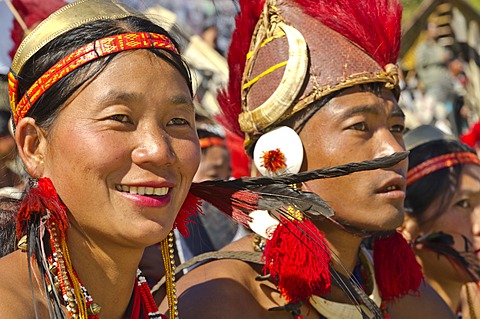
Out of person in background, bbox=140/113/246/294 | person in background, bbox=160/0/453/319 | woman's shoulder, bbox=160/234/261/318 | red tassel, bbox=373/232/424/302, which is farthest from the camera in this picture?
person in background, bbox=140/113/246/294

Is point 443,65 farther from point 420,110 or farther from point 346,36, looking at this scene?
point 346,36

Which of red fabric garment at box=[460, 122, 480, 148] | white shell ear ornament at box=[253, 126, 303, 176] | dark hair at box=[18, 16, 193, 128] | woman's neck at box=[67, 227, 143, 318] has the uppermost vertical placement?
dark hair at box=[18, 16, 193, 128]

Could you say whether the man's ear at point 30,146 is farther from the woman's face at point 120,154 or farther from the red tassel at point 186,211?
the red tassel at point 186,211

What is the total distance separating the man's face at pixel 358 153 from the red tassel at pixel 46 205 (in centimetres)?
125

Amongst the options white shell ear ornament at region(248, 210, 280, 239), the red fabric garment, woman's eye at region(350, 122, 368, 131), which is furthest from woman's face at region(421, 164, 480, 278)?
white shell ear ornament at region(248, 210, 280, 239)

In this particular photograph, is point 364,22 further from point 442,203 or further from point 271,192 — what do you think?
point 442,203

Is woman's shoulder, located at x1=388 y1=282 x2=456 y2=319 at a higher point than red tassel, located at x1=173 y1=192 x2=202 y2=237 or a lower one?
lower

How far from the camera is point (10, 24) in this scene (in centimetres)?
A: 370

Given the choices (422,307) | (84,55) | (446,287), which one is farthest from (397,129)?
(84,55)

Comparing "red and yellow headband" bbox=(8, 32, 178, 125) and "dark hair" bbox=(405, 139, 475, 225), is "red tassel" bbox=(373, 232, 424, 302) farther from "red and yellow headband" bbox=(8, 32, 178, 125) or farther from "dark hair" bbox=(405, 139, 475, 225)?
"red and yellow headband" bbox=(8, 32, 178, 125)

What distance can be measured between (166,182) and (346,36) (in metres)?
1.41

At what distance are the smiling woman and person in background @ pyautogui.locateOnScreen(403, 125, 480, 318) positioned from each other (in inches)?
90.6

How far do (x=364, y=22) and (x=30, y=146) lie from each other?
1658mm

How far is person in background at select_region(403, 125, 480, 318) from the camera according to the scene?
14.3ft
